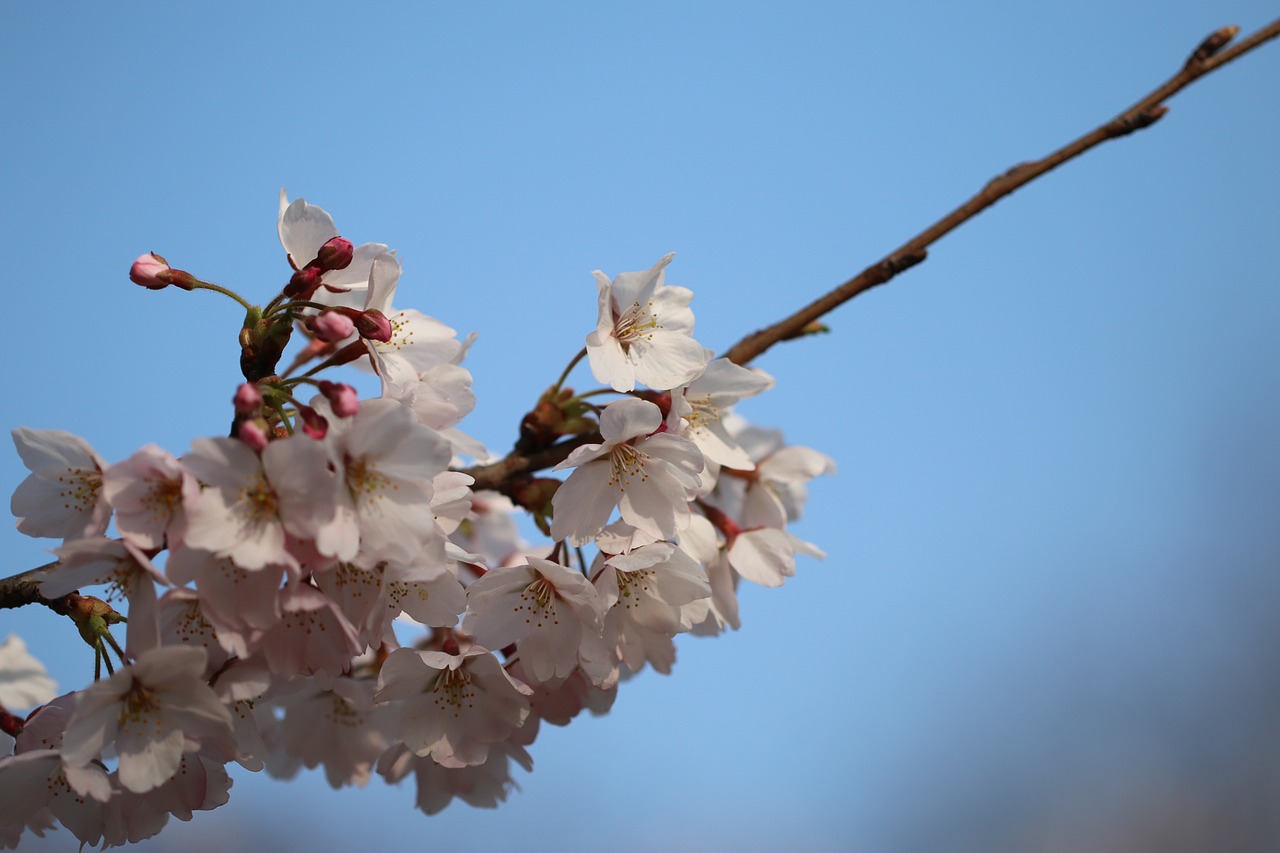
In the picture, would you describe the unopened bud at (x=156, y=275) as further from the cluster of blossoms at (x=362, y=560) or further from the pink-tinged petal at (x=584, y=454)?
the pink-tinged petal at (x=584, y=454)

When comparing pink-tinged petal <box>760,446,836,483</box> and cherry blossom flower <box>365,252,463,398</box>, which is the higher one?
cherry blossom flower <box>365,252,463,398</box>

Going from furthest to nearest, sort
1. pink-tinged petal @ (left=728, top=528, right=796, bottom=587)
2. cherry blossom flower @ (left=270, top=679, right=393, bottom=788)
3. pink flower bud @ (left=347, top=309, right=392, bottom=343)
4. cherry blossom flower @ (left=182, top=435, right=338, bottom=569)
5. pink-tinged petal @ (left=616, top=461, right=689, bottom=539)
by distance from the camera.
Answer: cherry blossom flower @ (left=270, top=679, right=393, bottom=788) < pink-tinged petal @ (left=728, top=528, right=796, bottom=587) < pink-tinged petal @ (left=616, top=461, right=689, bottom=539) < pink flower bud @ (left=347, top=309, right=392, bottom=343) < cherry blossom flower @ (left=182, top=435, right=338, bottom=569)

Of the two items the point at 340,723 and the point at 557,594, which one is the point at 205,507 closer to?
the point at 557,594

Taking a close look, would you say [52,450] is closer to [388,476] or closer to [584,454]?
[388,476]

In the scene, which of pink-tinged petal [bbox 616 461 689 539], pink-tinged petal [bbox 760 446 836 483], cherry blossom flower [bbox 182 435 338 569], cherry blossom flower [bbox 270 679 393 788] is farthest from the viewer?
pink-tinged petal [bbox 760 446 836 483]

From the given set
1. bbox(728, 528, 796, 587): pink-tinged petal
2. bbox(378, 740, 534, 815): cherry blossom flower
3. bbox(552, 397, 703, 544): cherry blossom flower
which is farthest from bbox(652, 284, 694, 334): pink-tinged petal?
bbox(378, 740, 534, 815): cherry blossom flower

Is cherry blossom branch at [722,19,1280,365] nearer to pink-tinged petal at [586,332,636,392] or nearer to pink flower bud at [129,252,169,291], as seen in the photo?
pink-tinged petal at [586,332,636,392]

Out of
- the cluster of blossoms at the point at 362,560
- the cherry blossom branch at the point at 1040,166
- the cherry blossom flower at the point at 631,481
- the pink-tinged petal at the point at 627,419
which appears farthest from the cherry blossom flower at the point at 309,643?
the cherry blossom branch at the point at 1040,166
